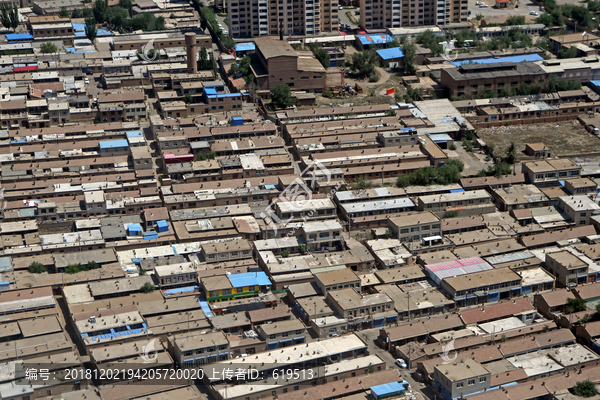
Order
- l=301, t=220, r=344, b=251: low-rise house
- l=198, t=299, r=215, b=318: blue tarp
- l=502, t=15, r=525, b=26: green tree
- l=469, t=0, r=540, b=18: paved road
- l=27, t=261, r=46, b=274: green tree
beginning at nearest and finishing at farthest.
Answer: l=198, t=299, r=215, b=318: blue tarp < l=27, t=261, r=46, b=274: green tree < l=301, t=220, r=344, b=251: low-rise house < l=502, t=15, r=525, b=26: green tree < l=469, t=0, r=540, b=18: paved road

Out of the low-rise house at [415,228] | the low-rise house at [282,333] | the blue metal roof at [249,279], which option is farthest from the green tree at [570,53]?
the low-rise house at [282,333]

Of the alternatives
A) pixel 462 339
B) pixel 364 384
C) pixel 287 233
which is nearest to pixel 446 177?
pixel 287 233

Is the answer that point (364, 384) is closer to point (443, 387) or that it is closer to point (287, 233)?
point (443, 387)

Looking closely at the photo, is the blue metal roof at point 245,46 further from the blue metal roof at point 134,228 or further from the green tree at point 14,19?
the blue metal roof at point 134,228

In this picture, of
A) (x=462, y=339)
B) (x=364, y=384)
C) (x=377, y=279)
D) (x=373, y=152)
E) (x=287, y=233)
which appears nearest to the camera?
(x=364, y=384)

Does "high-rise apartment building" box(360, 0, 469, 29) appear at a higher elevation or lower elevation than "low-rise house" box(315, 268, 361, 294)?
higher

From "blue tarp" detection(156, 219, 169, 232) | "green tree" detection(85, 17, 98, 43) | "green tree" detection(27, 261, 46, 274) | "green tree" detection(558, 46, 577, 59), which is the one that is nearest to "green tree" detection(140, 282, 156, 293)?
"green tree" detection(27, 261, 46, 274)

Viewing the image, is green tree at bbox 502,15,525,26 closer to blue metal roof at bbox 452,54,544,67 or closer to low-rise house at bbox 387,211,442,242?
blue metal roof at bbox 452,54,544,67
